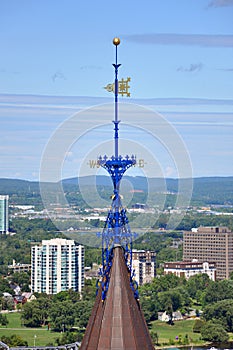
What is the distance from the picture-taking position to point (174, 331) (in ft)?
131

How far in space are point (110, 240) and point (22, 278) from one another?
2017 inches

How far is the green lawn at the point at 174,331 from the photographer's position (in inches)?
1463

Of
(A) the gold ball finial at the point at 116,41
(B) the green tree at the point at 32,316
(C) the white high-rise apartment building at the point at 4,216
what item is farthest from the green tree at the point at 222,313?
(C) the white high-rise apartment building at the point at 4,216

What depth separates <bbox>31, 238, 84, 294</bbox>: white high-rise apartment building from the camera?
176ft

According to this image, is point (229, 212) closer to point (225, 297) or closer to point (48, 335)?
point (225, 297)

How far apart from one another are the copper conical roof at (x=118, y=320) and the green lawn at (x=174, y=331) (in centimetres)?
3009

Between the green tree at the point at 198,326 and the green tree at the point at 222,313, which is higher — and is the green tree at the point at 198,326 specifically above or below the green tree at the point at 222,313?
below

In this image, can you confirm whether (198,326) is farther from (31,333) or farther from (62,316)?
(31,333)

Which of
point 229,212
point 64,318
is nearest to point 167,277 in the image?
point 64,318

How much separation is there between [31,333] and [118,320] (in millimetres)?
33057

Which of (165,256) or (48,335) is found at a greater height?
(165,256)

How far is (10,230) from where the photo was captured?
302 ft

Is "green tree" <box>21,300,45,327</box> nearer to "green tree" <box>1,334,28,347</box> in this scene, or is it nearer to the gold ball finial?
"green tree" <box>1,334,28,347</box>

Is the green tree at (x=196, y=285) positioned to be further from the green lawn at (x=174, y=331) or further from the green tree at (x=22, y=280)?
the green tree at (x=22, y=280)
